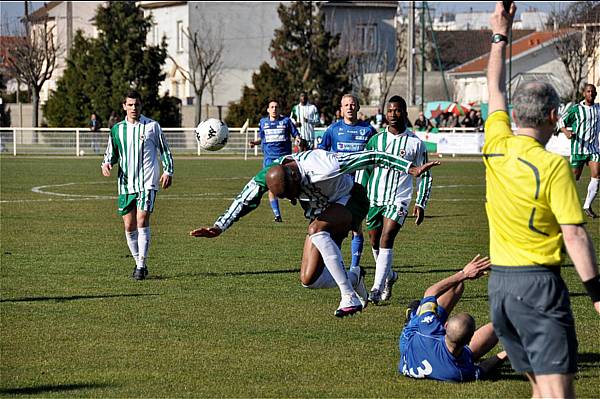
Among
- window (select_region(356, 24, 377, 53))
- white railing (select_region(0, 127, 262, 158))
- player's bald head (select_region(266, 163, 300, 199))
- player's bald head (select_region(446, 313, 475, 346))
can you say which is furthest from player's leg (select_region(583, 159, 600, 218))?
window (select_region(356, 24, 377, 53))

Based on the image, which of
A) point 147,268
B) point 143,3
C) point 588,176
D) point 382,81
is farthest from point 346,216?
point 143,3

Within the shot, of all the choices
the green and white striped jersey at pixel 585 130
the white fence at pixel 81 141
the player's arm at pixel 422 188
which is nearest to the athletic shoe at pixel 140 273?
the player's arm at pixel 422 188

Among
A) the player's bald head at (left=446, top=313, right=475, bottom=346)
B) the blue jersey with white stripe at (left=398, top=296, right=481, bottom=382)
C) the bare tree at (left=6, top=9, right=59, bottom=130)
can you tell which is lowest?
the blue jersey with white stripe at (left=398, top=296, right=481, bottom=382)

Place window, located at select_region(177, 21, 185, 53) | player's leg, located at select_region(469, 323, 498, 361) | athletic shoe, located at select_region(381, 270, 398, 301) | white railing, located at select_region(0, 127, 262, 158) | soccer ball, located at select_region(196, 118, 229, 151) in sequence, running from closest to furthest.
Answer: player's leg, located at select_region(469, 323, 498, 361) → athletic shoe, located at select_region(381, 270, 398, 301) → soccer ball, located at select_region(196, 118, 229, 151) → white railing, located at select_region(0, 127, 262, 158) → window, located at select_region(177, 21, 185, 53)

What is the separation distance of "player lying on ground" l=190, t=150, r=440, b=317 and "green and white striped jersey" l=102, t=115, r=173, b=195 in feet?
13.8

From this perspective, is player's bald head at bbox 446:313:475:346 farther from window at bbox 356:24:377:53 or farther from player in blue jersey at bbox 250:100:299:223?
window at bbox 356:24:377:53

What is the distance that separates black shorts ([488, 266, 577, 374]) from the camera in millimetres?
5199

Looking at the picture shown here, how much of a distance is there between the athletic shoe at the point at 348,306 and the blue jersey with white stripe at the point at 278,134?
12.9 m

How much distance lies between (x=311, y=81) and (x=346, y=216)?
5349cm

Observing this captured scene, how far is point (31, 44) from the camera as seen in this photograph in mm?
73000

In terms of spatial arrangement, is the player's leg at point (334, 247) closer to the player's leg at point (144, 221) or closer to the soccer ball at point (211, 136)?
the soccer ball at point (211, 136)

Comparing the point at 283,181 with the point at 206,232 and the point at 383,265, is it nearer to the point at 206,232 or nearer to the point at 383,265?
the point at 206,232

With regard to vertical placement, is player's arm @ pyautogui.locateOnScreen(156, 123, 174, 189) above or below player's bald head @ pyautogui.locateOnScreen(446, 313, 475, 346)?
above

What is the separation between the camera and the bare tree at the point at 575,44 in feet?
167
